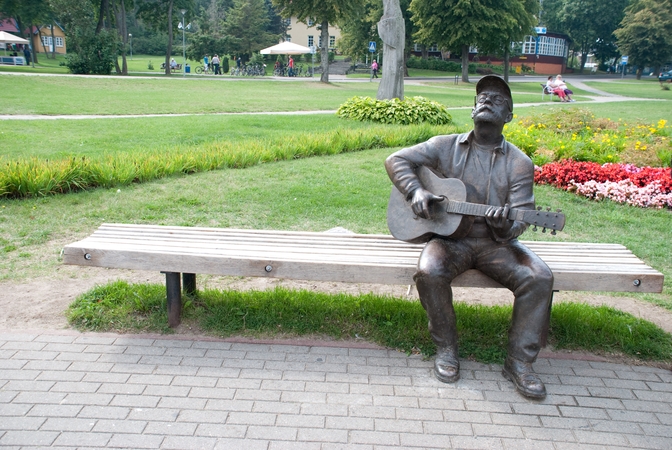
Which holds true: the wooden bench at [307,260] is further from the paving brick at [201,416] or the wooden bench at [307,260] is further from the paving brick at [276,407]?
the paving brick at [201,416]

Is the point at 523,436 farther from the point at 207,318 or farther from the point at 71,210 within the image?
the point at 71,210

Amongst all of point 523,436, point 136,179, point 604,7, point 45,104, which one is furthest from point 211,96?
point 604,7

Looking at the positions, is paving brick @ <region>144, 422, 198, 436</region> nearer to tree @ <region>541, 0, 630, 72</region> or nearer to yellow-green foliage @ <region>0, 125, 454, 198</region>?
yellow-green foliage @ <region>0, 125, 454, 198</region>

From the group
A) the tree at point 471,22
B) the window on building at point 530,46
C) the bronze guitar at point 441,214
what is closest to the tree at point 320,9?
the tree at point 471,22

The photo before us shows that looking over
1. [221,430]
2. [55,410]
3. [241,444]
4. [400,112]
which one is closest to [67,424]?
[55,410]

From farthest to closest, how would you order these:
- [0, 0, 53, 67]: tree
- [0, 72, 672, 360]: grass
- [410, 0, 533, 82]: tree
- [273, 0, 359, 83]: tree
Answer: [0, 0, 53, 67]: tree
[410, 0, 533, 82]: tree
[273, 0, 359, 83]: tree
[0, 72, 672, 360]: grass

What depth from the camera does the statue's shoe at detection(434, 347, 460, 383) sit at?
3.78 metres

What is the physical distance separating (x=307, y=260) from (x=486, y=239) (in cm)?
121

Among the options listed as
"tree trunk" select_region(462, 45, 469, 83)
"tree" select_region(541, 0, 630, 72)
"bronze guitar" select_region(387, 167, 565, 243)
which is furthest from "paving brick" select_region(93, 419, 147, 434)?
"tree" select_region(541, 0, 630, 72)

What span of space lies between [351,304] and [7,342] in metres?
2.47

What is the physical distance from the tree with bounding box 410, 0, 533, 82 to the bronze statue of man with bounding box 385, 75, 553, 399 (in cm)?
3832

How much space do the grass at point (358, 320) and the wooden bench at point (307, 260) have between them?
0.31 m

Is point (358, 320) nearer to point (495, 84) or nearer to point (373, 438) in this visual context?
point (373, 438)

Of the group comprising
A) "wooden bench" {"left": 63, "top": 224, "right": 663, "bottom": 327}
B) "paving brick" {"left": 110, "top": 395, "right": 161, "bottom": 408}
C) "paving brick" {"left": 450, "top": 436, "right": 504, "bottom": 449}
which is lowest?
"paving brick" {"left": 110, "top": 395, "right": 161, "bottom": 408}
